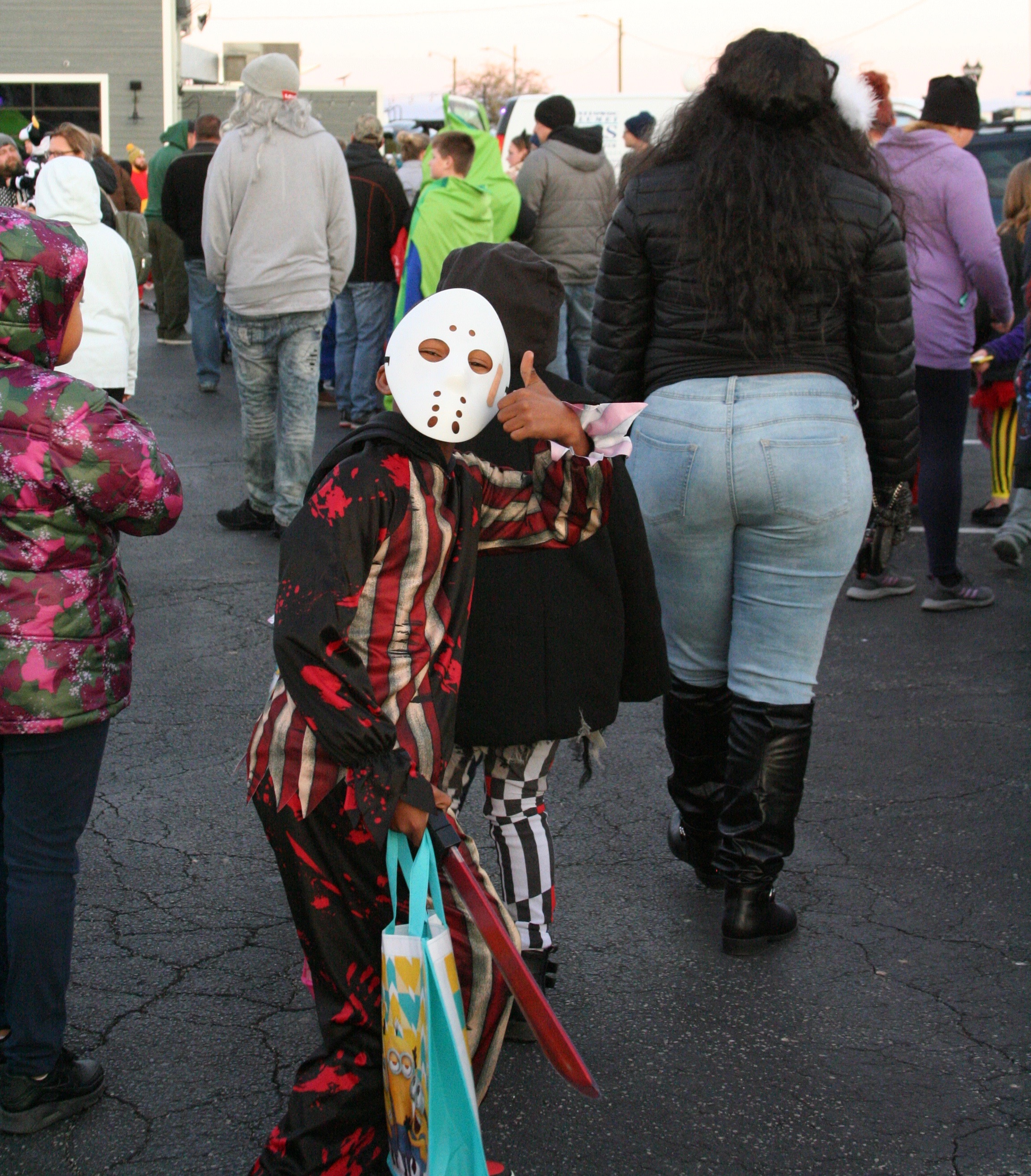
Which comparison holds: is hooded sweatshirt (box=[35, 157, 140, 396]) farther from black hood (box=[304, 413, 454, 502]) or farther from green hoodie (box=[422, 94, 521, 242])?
black hood (box=[304, 413, 454, 502])

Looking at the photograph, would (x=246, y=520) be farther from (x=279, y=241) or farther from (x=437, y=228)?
(x=437, y=228)

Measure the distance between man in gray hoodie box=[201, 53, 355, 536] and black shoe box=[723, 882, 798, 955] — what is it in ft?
11.8

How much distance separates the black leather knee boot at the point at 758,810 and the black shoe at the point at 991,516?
4.85 m

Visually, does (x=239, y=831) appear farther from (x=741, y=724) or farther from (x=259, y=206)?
(x=259, y=206)

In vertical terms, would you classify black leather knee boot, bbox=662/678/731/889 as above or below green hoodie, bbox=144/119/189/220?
below

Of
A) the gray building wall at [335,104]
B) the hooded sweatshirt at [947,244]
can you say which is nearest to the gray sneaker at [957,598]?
the hooded sweatshirt at [947,244]

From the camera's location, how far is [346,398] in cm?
974

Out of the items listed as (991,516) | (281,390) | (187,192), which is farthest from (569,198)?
(991,516)

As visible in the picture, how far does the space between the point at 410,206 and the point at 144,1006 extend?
7.37 m

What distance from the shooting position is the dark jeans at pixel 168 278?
1252 centimetres

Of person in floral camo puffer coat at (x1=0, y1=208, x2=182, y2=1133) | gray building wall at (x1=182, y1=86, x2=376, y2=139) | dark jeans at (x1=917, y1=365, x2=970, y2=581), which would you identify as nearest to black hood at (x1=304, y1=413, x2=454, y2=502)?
person in floral camo puffer coat at (x1=0, y1=208, x2=182, y2=1133)

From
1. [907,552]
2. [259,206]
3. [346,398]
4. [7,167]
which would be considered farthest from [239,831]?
[7,167]

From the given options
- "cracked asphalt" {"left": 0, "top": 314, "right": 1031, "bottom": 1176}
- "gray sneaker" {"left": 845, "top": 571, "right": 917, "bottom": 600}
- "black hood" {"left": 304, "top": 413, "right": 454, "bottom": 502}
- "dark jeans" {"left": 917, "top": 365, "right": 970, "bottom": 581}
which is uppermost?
"black hood" {"left": 304, "top": 413, "right": 454, "bottom": 502}

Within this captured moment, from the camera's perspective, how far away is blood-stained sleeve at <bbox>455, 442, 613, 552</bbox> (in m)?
2.48
